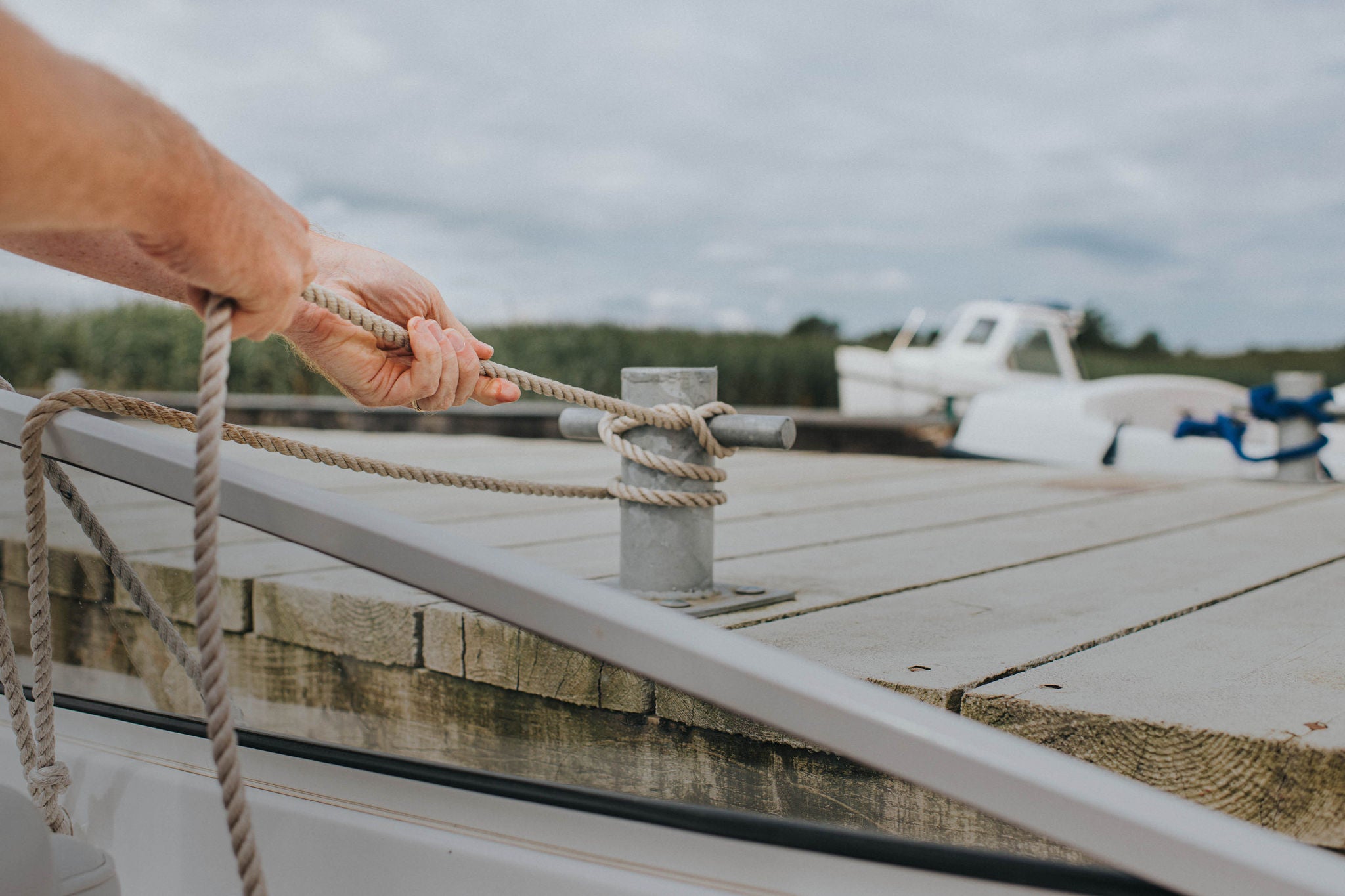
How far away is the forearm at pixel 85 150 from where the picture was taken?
1.53ft

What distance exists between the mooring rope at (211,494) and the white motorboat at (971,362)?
263 inches

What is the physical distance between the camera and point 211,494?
57cm

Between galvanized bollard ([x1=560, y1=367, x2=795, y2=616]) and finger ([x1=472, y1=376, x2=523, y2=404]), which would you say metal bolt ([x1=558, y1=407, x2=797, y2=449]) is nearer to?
galvanized bollard ([x1=560, y1=367, x2=795, y2=616])

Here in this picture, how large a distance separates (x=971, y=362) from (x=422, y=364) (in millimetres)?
7302

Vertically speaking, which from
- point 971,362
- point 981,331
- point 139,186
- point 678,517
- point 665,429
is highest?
point 981,331

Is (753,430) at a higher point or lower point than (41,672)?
higher

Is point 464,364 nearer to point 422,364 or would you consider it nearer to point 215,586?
point 422,364

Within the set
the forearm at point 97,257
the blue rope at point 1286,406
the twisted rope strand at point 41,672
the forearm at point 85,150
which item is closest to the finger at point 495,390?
the forearm at point 97,257

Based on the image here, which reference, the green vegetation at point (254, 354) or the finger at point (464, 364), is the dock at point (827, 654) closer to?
the finger at point (464, 364)

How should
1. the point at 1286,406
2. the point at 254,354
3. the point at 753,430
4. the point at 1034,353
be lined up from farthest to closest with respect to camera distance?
the point at 254,354
the point at 1034,353
the point at 1286,406
the point at 753,430

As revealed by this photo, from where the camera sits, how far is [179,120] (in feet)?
1.79

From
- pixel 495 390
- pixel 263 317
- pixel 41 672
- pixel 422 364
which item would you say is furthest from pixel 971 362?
pixel 263 317

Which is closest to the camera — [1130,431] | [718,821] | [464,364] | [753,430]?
[718,821]

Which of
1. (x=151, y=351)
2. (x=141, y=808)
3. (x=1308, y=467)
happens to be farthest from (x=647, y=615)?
(x=151, y=351)
